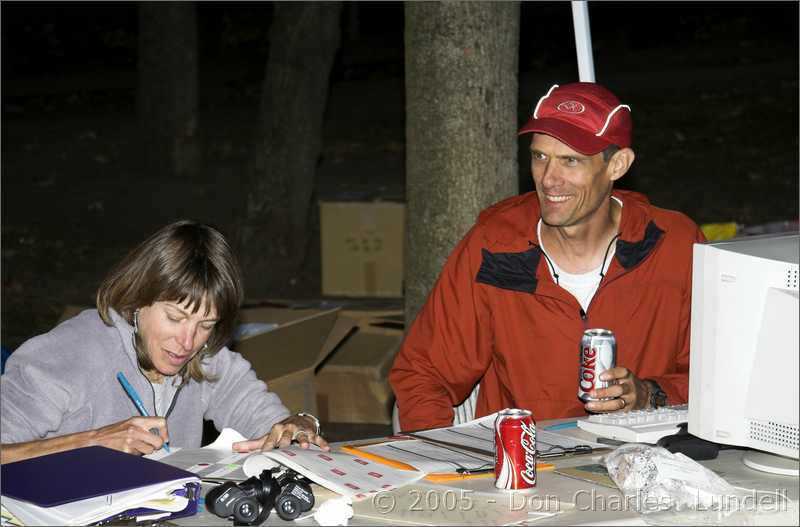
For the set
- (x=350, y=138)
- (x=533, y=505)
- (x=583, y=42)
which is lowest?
(x=533, y=505)

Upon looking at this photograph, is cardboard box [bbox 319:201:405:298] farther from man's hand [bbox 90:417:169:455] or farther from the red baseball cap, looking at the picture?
man's hand [bbox 90:417:169:455]

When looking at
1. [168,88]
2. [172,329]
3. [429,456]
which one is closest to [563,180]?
[429,456]

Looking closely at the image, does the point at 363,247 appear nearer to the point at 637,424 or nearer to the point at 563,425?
the point at 563,425

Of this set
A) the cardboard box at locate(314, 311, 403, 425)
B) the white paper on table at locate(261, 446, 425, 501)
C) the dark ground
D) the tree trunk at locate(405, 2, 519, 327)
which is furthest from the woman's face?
the dark ground

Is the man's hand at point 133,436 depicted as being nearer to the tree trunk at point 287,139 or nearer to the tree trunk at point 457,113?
the tree trunk at point 457,113

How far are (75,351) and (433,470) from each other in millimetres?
1016

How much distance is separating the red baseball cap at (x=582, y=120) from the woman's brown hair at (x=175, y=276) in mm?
1038

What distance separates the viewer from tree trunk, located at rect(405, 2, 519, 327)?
4852mm

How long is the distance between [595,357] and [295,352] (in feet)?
6.71

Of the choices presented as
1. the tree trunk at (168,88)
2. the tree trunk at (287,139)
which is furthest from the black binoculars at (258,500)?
the tree trunk at (168,88)

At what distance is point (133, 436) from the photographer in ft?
10.00

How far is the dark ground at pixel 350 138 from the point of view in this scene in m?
10.8

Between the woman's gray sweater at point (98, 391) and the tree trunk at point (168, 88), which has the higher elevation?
the tree trunk at point (168, 88)

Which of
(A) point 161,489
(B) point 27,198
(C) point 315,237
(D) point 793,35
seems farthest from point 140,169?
(D) point 793,35
